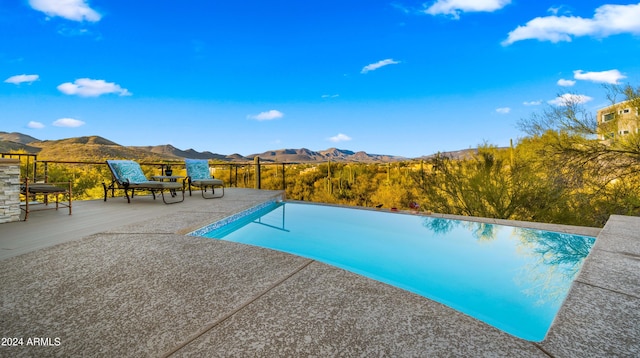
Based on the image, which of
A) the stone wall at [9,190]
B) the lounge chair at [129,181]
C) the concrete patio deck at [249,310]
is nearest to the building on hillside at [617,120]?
the concrete patio deck at [249,310]

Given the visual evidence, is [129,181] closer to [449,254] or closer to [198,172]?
[198,172]

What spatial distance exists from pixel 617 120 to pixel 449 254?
6.35 meters

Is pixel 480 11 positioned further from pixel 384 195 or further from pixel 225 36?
pixel 225 36

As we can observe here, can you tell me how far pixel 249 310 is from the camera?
1.49m

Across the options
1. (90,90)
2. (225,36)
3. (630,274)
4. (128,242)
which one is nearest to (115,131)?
(90,90)

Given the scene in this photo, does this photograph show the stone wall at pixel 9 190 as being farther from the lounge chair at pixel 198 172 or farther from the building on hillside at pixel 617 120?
the building on hillside at pixel 617 120

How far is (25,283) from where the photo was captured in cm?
179

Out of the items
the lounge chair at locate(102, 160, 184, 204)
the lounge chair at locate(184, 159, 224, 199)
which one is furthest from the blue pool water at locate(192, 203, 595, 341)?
the lounge chair at locate(184, 159, 224, 199)

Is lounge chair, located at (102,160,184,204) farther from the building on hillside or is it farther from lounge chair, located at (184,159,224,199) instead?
the building on hillside

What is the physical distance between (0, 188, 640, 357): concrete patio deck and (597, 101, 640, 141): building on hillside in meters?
6.00

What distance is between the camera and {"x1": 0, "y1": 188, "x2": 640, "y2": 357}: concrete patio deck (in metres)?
1.22

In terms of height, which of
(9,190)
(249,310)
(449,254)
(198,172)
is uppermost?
(198,172)

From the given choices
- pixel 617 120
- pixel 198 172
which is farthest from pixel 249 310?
pixel 617 120

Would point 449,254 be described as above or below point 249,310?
below
